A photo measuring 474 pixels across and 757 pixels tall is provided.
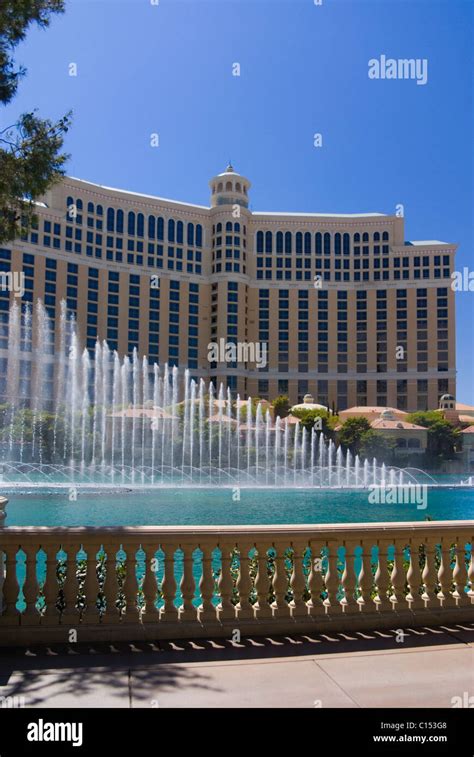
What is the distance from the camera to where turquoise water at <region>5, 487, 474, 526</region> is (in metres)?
18.0

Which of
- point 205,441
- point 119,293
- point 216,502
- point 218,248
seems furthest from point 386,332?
point 216,502

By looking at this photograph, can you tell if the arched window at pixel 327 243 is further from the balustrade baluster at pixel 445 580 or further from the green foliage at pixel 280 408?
the balustrade baluster at pixel 445 580

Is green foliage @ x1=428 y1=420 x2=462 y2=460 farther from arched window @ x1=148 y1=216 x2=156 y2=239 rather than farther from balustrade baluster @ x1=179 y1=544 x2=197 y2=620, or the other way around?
balustrade baluster @ x1=179 y1=544 x2=197 y2=620

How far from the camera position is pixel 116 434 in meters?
45.8

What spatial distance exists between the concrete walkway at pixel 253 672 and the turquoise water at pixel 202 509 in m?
12.0

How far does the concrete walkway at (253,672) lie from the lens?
434 cm

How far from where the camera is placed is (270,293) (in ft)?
324

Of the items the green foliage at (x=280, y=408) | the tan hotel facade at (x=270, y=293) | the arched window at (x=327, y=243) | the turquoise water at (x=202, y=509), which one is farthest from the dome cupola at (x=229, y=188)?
the turquoise water at (x=202, y=509)

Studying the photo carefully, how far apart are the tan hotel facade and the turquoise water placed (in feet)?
210

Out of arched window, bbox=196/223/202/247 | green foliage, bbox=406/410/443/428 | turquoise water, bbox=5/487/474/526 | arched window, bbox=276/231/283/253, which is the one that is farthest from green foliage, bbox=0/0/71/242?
arched window, bbox=276/231/283/253

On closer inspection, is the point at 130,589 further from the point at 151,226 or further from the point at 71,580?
the point at 151,226

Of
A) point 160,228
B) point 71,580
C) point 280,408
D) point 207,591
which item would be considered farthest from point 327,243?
point 71,580

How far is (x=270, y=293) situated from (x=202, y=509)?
263ft
